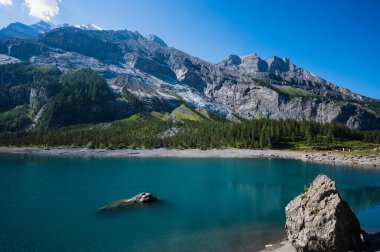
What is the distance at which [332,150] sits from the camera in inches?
6481

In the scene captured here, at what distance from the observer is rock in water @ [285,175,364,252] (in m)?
29.1

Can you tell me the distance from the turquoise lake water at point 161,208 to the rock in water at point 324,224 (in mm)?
8382

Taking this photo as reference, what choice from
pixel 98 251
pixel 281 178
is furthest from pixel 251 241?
pixel 281 178

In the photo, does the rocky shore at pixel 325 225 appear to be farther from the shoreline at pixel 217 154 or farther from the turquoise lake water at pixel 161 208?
the shoreline at pixel 217 154

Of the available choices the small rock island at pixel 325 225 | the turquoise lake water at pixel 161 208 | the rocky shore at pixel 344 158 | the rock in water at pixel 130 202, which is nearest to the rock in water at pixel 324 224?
the small rock island at pixel 325 225

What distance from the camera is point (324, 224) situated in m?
29.6

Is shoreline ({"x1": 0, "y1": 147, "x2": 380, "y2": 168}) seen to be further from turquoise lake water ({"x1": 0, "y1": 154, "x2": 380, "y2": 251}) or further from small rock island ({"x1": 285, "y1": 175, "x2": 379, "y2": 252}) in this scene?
small rock island ({"x1": 285, "y1": 175, "x2": 379, "y2": 252})

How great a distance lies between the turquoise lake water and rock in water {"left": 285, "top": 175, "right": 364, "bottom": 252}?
8382 millimetres

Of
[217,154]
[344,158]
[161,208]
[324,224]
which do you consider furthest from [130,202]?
[344,158]

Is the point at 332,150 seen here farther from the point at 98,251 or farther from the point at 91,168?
the point at 98,251

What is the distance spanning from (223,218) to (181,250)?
16050mm

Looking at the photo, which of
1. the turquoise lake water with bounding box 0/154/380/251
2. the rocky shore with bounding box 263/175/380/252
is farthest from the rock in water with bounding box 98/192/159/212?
the rocky shore with bounding box 263/175/380/252

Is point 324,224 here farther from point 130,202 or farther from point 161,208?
point 130,202

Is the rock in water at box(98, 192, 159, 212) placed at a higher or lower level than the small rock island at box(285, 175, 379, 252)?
lower
